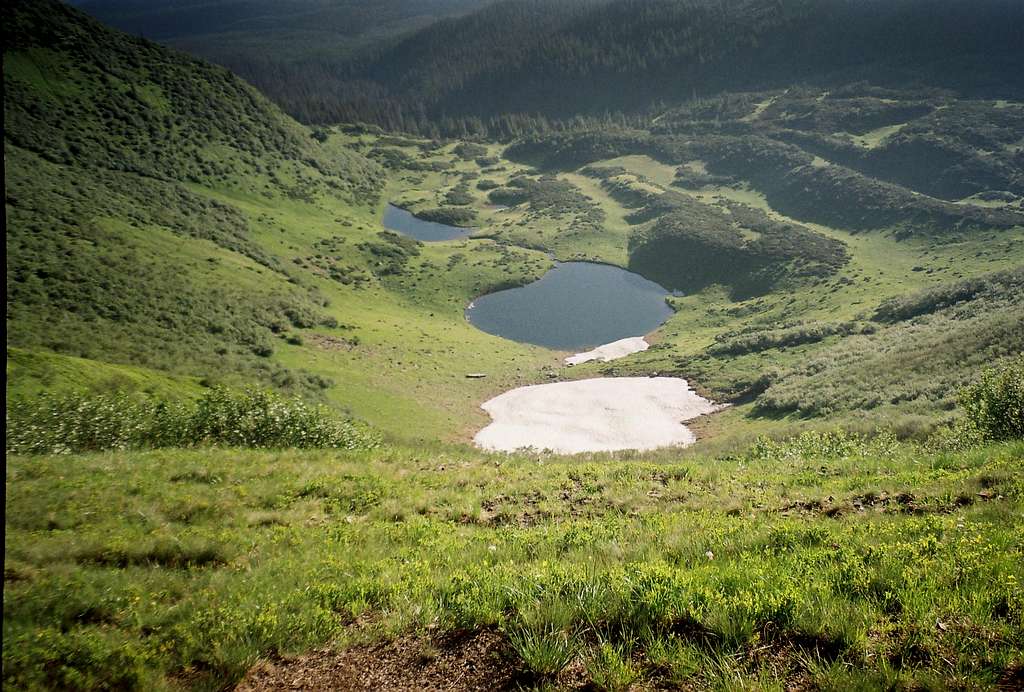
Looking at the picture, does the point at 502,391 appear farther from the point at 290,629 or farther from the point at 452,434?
the point at 290,629

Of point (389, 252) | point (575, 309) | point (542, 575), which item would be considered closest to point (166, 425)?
point (542, 575)

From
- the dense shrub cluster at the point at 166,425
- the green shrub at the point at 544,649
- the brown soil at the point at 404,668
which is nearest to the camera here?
the green shrub at the point at 544,649

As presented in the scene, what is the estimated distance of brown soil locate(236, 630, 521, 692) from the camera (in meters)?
8.16

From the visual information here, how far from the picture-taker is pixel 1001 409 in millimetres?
23922

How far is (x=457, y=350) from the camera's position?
88812mm

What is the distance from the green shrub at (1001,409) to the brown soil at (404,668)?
23878mm

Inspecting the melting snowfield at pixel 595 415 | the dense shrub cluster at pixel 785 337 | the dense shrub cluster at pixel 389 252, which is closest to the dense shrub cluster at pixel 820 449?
the melting snowfield at pixel 595 415

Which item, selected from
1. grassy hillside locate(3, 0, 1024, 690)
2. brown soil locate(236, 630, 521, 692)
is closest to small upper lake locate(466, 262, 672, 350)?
grassy hillside locate(3, 0, 1024, 690)

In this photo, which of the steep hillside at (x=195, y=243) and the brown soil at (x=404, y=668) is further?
the steep hillside at (x=195, y=243)

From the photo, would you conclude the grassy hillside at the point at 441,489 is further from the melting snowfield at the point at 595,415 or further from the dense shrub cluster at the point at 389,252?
the dense shrub cluster at the point at 389,252

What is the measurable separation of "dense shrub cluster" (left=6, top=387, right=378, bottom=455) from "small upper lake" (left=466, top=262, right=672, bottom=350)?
7840 cm

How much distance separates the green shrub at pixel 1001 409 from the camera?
23.0 m

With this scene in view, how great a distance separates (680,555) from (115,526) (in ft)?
43.2

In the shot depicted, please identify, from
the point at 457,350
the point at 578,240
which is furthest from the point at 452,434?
the point at 578,240
